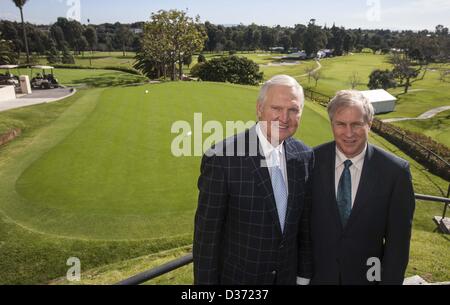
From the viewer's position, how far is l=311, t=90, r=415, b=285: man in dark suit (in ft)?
9.60

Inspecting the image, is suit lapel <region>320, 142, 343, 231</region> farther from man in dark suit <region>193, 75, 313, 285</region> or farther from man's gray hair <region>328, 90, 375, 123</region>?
man's gray hair <region>328, 90, 375, 123</region>

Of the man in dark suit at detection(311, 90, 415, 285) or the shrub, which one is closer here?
the man in dark suit at detection(311, 90, 415, 285)

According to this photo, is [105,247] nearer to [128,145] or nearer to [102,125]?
[128,145]

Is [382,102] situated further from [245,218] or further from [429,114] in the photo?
[245,218]

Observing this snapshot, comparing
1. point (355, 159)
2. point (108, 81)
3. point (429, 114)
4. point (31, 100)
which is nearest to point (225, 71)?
point (108, 81)

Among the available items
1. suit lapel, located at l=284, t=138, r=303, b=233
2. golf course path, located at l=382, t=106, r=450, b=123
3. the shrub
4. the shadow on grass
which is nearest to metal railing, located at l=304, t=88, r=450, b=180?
golf course path, located at l=382, t=106, r=450, b=123

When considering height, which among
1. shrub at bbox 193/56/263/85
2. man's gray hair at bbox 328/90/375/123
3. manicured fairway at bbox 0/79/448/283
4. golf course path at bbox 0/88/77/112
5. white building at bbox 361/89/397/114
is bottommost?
white building at bbox 361/89/397/114

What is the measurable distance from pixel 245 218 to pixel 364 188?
110 cm

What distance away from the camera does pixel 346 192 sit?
10.1 feet

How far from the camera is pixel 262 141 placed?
2.78 m

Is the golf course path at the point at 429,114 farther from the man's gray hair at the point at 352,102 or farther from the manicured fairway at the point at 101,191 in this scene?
the man's gray hair at the point at 352,102

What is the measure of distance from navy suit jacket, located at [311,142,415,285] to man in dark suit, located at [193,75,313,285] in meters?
0.25

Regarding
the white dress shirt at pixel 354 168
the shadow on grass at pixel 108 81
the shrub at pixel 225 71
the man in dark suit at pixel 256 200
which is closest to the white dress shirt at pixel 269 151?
the man in dark suit at pixel 256 200

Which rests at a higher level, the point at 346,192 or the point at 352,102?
the point at 352,102
